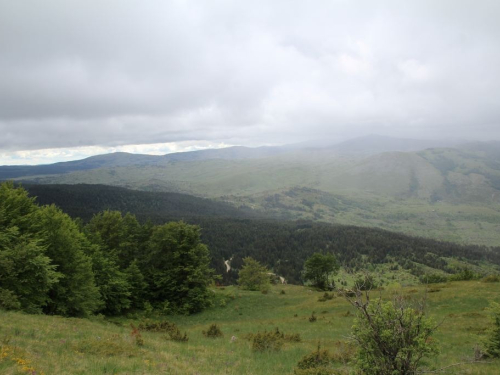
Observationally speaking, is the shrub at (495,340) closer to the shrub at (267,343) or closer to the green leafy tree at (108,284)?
the shrub at (267,343)

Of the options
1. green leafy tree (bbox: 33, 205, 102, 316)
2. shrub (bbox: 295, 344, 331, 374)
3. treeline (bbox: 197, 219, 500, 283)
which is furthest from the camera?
treeline (bbox: 197, 219, 500, 283)

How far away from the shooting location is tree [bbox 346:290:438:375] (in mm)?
8836

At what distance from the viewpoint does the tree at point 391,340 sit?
8.84m

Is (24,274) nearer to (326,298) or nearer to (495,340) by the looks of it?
(495,340)

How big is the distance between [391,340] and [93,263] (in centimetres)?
3777

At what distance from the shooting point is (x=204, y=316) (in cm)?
4041

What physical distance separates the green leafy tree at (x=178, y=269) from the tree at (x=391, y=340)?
120 feet

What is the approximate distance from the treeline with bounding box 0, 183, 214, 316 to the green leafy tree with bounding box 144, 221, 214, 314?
0.14m

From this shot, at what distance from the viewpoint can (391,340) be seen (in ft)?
29.9

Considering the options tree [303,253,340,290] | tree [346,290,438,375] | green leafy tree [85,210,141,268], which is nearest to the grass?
tree [346,290,438,375]

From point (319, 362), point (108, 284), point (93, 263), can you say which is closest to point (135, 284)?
point (108, 284)

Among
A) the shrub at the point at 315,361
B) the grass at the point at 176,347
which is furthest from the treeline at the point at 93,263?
the shrub at the point at 315,361

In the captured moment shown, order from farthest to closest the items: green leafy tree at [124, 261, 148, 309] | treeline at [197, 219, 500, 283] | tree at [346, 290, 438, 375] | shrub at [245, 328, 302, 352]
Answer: treeline at [197, 219, 500, 283] < green leafy tree at [124, 261, 148, 309] < shrub at [245, 328, 302, 352] < tree at [346, 290, 438, 375]

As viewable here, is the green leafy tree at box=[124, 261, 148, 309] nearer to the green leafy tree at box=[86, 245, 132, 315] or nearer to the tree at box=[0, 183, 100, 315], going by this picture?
the green leafy tree at box=[86, 245, 132, 315]
